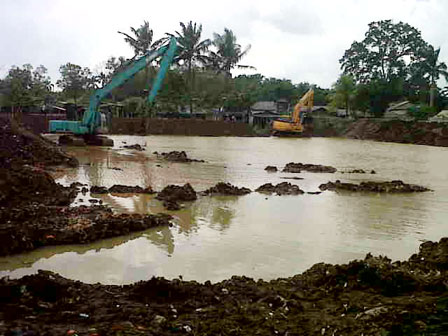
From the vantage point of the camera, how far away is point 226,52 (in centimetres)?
5781

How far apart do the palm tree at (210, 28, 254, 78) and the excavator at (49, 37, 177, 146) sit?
27.4 meters

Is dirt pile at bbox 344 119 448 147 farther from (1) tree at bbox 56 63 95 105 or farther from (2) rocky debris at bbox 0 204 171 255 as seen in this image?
(2) rocky debris at bbox 0 204 171 255

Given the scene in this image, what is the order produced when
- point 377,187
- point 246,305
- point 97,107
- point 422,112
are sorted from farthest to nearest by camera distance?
point 422,112, point 97,107, point 377,187, point 246,305

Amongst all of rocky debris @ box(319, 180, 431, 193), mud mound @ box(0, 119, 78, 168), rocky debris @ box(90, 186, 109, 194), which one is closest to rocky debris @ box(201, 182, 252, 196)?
rocky debris @ box(90, 186, 109, 194)

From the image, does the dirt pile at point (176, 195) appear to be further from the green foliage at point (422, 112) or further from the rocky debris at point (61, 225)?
the green foliage at point (422, 112)

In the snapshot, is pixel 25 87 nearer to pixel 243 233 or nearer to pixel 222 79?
pixel 222 79

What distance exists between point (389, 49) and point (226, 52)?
24.4 metres

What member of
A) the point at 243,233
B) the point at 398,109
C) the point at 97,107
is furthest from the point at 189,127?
the point at 243,233

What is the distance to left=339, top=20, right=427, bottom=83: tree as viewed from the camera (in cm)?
6706

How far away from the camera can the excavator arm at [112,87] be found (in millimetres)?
28812

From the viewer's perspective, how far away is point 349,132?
59.2 m

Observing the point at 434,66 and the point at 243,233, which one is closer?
the point at 243,233

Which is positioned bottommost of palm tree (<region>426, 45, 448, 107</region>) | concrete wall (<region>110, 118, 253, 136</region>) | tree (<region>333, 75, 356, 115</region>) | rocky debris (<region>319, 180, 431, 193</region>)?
rocky debris (<region>319, 180, 431, 193</region>)

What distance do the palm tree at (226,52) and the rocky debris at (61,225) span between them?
159ft
